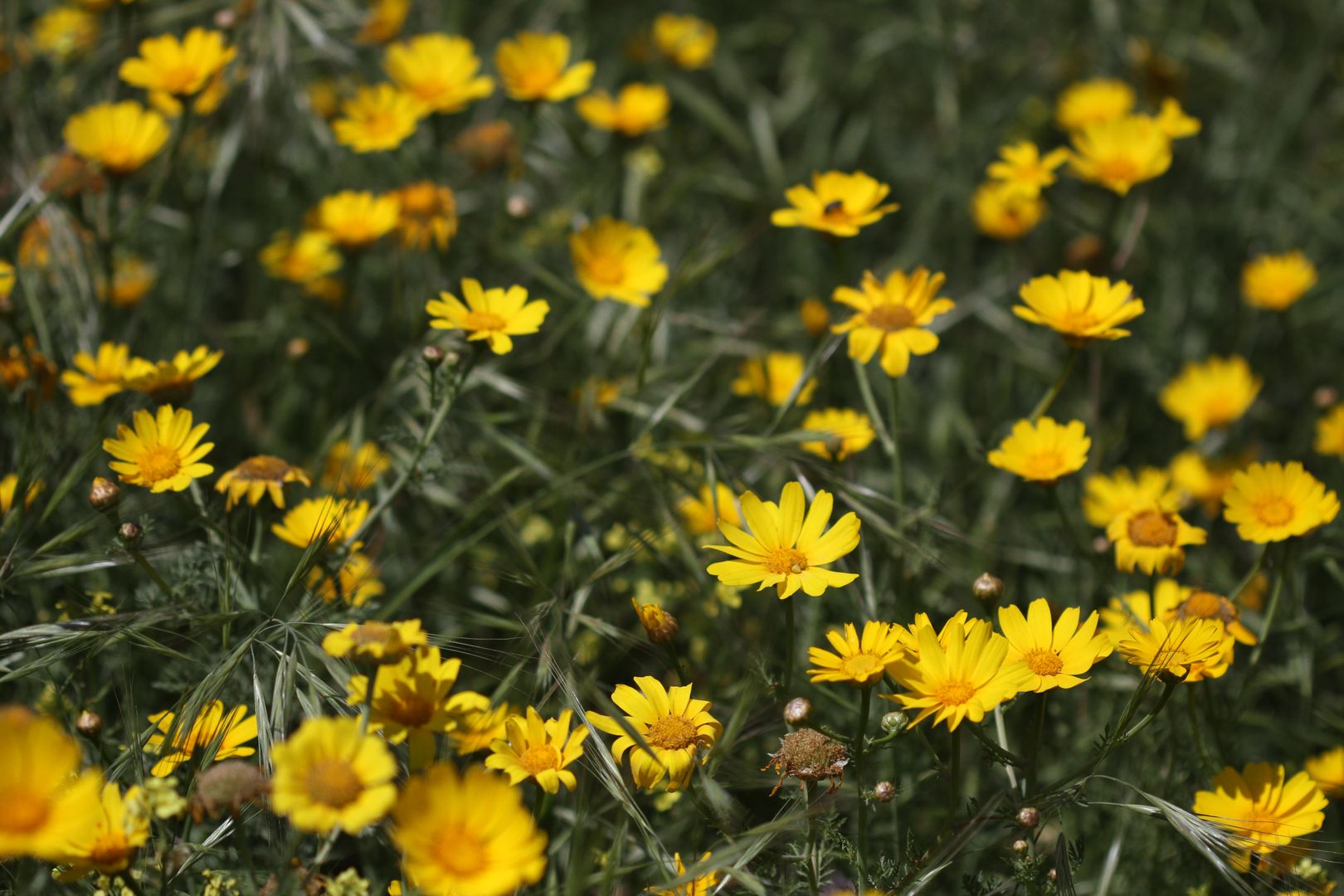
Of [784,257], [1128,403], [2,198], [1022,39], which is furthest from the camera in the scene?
[1022,39]

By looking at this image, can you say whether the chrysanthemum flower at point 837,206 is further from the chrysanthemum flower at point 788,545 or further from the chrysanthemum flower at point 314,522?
the chrysanthemum flower at point 314,522

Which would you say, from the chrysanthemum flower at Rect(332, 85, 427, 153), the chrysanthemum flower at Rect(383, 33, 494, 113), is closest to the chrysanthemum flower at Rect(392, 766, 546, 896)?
the chrysanthemum flower at Rect(332, 85, 427, 153)

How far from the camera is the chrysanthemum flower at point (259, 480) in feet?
6.38

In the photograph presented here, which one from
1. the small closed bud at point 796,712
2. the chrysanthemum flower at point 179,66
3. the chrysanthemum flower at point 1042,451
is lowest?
the small closed bud at point 796,712

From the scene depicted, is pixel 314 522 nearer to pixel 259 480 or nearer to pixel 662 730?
pixel 259 480

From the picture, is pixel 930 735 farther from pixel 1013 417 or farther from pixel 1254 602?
pixel 1013 417

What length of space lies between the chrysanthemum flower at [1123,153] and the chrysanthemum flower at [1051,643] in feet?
3.85

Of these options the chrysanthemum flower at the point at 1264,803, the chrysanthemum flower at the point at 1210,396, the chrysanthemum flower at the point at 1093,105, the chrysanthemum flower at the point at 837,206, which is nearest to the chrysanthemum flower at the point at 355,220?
the chrysanthemum flower at the point at 837,206

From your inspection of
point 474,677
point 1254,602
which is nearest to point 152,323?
point 474,677

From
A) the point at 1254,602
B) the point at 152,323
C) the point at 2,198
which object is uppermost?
the point at 2,198

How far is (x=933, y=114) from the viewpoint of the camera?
3.90m

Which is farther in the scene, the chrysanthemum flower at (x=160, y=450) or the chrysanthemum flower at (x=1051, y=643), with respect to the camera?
the chrysanthemum flower at (x=160, y=450)

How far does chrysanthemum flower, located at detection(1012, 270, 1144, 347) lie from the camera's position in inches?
80.7

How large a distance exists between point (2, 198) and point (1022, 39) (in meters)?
2.97
